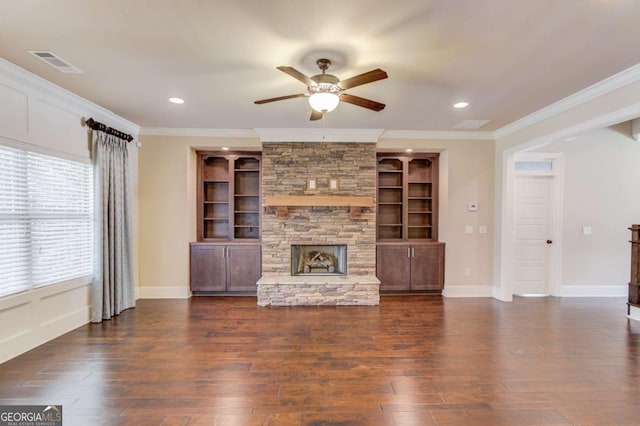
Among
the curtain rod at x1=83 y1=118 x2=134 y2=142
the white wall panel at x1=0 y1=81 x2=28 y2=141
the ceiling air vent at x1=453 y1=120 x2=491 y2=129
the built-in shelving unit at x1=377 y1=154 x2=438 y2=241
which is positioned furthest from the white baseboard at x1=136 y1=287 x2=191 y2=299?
the ceiling air vent at x1=453 y1=120 x2=491 y2=129

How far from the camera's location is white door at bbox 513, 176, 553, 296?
16.9ft

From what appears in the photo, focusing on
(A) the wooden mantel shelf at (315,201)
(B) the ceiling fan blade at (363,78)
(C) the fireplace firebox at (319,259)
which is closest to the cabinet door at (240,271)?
(C) the fireplace firebox at (319,259)

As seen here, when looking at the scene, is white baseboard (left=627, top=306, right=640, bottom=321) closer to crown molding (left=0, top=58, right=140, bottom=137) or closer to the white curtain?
the white curtain

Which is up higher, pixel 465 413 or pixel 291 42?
pixel 291 42

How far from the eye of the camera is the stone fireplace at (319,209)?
4.93 meters

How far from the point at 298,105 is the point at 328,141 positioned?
1.31 meters

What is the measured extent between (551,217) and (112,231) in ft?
22.7

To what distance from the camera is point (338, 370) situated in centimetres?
263

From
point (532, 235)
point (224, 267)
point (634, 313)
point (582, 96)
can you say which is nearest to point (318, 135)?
point (224, 267)

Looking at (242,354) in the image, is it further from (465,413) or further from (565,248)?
(565,248)

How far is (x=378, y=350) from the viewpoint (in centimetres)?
302

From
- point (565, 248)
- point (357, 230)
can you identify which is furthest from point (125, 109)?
point (565, 248)

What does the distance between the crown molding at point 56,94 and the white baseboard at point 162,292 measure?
102 inches

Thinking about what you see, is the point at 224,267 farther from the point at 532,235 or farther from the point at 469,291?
the point at 532,235
